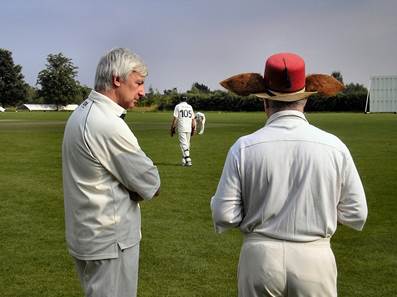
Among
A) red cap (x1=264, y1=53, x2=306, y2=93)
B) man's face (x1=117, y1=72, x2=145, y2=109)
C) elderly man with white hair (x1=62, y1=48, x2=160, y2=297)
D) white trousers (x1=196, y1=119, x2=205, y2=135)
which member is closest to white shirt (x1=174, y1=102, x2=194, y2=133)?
white trousers (x1=196, y1=119, x2=205, y2=135)

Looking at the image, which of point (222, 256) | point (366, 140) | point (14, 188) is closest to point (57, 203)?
point (14, 188)

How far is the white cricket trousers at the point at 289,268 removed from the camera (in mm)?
3250

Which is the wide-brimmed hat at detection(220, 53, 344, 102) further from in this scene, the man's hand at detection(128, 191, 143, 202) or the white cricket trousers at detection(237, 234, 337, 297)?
the man's hand at detection(128, 191, 143, 202)

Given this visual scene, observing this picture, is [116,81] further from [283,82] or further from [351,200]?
[351,200]

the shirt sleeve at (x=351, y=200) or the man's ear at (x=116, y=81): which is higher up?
the man's ear at (x=116, y=81)

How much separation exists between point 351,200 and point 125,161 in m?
1.42

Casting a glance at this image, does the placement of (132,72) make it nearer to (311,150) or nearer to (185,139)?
(311,150)

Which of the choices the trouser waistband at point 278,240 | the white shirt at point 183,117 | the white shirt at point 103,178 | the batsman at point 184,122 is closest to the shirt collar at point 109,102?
the white shirt at point 103,178

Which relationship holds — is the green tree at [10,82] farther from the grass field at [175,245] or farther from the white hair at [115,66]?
the white hair at [115,66]

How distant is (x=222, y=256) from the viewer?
26.2 feet

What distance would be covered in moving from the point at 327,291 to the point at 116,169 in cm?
150

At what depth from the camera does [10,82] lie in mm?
133500

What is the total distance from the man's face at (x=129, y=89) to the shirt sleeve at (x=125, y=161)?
0.22 metres

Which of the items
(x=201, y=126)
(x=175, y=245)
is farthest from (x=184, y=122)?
(x=201, y=126)
